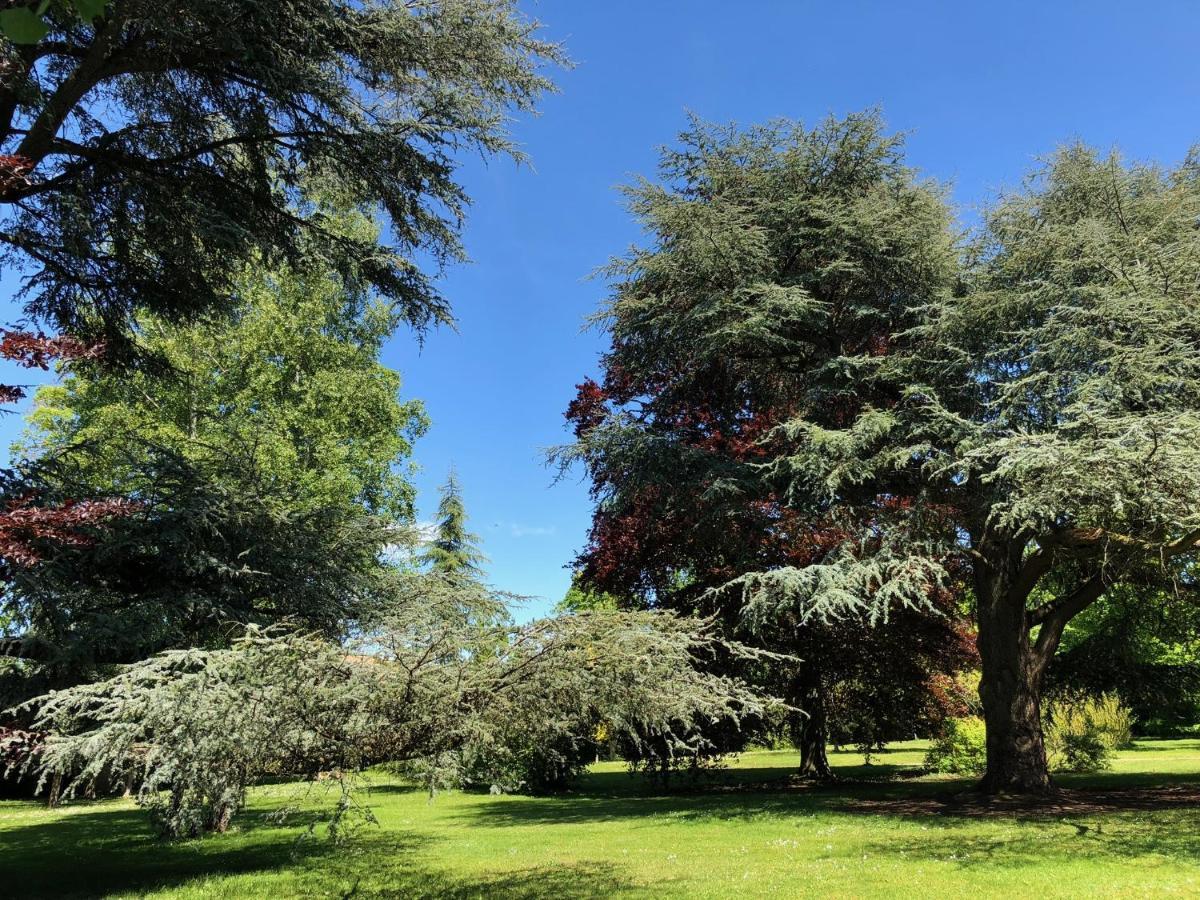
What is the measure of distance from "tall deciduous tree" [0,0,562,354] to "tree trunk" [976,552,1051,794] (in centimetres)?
1053

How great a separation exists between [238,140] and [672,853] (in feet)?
31.7

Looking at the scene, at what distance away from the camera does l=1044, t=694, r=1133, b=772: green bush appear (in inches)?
664

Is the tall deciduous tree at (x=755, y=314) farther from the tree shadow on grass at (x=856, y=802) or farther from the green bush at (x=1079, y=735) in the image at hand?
the green bush at (x=1079, y=735)

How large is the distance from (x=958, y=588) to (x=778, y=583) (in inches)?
246

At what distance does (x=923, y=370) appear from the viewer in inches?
468

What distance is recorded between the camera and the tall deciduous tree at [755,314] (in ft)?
40.3

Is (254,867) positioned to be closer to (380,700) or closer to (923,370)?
(380,700)

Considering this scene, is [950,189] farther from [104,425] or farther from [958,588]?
[104,425]

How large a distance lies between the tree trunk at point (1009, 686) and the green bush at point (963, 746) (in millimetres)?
5668

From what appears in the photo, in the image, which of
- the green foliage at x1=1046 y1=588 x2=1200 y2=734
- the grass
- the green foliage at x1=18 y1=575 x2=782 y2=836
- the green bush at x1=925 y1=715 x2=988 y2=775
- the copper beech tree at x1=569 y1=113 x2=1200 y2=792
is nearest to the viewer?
the green foliage at x1=18 y1=575 x2=782 y2=836

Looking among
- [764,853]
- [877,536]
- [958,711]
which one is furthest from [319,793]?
[958,711]

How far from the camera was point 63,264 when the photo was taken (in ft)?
26.2

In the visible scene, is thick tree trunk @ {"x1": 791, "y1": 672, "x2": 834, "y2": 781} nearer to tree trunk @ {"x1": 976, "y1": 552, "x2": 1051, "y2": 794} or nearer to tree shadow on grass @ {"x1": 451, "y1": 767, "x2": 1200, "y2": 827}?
tree shadow on grass @ {"x1": 451, "y1": 767, "x2": 1200, "y2": 827}

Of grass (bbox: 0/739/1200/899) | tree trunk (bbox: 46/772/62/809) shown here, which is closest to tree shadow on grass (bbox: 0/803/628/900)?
grass (bbox: 0/739/1200/899)
